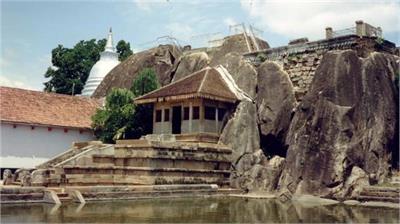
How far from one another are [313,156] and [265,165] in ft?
9.42

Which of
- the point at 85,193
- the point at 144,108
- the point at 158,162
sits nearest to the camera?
the point at 85,193

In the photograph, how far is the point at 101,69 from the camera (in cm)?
3966

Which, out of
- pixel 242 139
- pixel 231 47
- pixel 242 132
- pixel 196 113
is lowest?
pixel 242 139

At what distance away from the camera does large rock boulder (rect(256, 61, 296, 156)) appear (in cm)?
2398

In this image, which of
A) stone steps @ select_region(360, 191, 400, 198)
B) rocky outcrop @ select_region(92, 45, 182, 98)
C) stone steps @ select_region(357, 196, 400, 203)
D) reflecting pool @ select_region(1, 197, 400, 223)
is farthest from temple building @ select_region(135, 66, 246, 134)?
stone steps @ select_region(357, 196, 400, 203)

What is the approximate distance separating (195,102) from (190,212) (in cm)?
1156

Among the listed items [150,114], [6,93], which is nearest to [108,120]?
[150,114]

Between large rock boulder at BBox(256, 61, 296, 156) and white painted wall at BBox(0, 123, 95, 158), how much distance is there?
1106 cm

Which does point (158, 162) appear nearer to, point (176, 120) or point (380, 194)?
point (176, 120)

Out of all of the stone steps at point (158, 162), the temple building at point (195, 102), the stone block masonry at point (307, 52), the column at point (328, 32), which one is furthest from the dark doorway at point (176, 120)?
the column at point (328, 32)

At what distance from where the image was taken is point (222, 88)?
25766 millimetres

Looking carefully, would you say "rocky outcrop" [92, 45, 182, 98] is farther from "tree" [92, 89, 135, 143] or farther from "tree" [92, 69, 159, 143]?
"tree" [92, 89, 135, 143]

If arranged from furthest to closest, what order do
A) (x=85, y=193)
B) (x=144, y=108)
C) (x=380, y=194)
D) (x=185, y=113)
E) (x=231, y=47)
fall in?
(x=231, y=47) → (x=144, y=108) → (x=185, y=113) → (x=380, y=194) → (x=85, y=193)

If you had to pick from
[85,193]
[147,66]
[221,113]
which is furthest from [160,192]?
[147,66]
